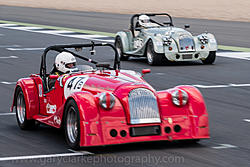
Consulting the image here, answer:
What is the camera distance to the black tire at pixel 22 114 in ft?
37.8

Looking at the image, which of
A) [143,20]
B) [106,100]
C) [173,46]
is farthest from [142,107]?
[143,20]

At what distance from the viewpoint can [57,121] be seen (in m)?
10.4

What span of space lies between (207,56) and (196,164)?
A: 12.5 meters

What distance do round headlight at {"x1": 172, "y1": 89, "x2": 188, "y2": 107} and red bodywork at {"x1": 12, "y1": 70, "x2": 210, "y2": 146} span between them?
58mm

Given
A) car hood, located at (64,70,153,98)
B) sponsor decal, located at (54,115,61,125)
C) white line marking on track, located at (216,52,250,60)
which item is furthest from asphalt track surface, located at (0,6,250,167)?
car hood, located at (64,70,153,98)

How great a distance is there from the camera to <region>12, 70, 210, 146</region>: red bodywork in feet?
31.3

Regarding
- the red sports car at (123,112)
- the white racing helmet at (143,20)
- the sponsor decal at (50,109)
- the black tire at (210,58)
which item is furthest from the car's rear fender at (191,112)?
the white racing helmet at (143,20)

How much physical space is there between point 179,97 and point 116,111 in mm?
971

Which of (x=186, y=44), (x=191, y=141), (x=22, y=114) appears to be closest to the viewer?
(x=191, y=141)

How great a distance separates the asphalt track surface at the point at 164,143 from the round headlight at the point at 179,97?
2.01 feet

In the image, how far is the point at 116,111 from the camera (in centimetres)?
970

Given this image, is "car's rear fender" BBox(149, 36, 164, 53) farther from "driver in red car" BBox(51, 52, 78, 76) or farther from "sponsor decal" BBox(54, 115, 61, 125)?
"sponsor decal" BBox(54, 115, 61, 125)

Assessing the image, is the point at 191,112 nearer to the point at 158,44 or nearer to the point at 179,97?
the point at 179,97

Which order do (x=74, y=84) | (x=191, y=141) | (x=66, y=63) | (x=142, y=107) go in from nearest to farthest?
1. (x=142, y=107)
2. (x=191, y=141)
3. (x=74, y=84)
4. (x=66, y=63)
